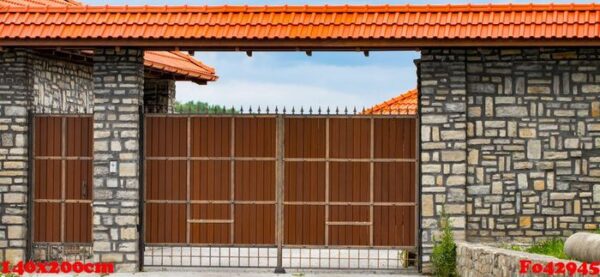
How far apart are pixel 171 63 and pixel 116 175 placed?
574cm

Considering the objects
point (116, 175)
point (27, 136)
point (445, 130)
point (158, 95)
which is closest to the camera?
point (445, 130)

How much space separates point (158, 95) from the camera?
2283cm

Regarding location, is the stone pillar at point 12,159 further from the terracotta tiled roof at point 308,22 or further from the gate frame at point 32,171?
the terracotta tiled roof at point 308,22

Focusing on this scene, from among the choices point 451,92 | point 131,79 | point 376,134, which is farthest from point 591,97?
point 131,79

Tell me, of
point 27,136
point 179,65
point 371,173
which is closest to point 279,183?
point 371,173

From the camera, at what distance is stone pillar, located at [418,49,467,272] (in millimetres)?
15375

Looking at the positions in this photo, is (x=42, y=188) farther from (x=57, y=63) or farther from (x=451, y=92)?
(x=451, y=92)

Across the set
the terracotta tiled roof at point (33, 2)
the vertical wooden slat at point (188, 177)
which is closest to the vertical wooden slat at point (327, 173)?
the vertical wooden slat at point (188, 177)

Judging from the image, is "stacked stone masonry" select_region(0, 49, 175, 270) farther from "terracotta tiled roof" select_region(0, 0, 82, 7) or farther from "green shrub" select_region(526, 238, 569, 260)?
"green shrub" select_region(526, 238, 569, 260)

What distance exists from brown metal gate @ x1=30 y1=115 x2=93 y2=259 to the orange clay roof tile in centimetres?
152

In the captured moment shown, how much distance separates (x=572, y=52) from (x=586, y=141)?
1256mm

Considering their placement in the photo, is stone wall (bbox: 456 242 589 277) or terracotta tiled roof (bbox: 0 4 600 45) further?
terracotta tiled roof (bbox: 0 4 600 45)

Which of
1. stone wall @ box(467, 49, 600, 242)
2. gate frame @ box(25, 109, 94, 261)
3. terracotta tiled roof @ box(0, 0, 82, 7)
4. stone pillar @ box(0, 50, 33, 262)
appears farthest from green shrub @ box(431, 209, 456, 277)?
terracotta tiled roof @ box(0, 0, 82, 7)

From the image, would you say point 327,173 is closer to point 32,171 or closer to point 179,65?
point 32,171
